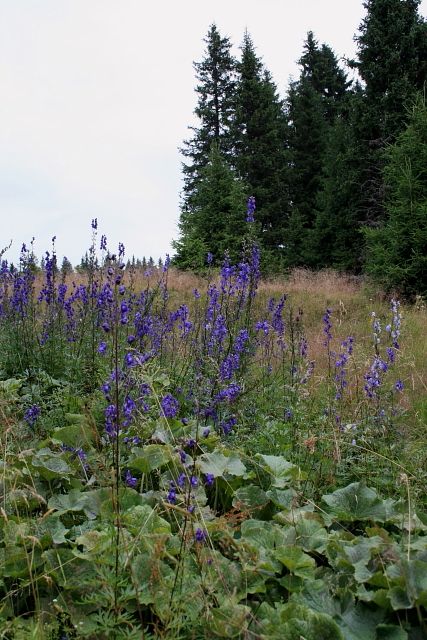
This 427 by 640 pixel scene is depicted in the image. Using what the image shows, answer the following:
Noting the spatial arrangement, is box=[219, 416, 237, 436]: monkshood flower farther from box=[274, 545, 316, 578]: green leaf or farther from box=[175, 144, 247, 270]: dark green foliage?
box=[175, 144, 247, 270]: dark green foliage

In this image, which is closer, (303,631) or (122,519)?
(303,631)

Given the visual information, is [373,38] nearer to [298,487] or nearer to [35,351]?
[35,351]

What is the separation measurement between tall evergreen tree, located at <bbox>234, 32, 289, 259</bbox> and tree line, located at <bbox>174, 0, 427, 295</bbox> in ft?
0.20

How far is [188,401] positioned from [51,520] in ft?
6.58

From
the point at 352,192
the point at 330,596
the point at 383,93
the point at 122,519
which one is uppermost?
the point at 383,93

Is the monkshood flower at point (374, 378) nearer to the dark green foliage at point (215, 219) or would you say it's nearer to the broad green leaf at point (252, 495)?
the broad green leaf at point (252, 495)

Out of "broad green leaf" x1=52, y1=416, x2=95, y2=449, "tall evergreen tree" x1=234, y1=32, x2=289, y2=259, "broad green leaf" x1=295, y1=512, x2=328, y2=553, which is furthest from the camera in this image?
"tall evergreen tree" x1=234, y1=32, x2=289, y2=259

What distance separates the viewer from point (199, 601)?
5.58 ft


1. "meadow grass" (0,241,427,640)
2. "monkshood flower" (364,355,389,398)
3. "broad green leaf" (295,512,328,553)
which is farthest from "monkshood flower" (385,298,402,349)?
"broad green leaf" (295,512,328,553)

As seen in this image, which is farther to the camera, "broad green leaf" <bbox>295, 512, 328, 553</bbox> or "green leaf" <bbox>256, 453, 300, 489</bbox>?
"green leaf" <bbox>256, 453, 300, 489</bbox>

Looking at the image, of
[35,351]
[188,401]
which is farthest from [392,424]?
[35,351]

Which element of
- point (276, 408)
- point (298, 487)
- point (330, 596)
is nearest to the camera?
point (330, 596)

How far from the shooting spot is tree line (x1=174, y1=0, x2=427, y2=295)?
14516 millimetres

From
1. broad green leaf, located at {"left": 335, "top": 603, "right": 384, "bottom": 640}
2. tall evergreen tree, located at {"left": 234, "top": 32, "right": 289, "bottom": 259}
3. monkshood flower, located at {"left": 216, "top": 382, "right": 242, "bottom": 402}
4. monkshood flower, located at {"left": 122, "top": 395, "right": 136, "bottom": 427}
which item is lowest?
broad green leaf, located at {"left": 335, "top": 603, "right": 384, "bottom": 640}
